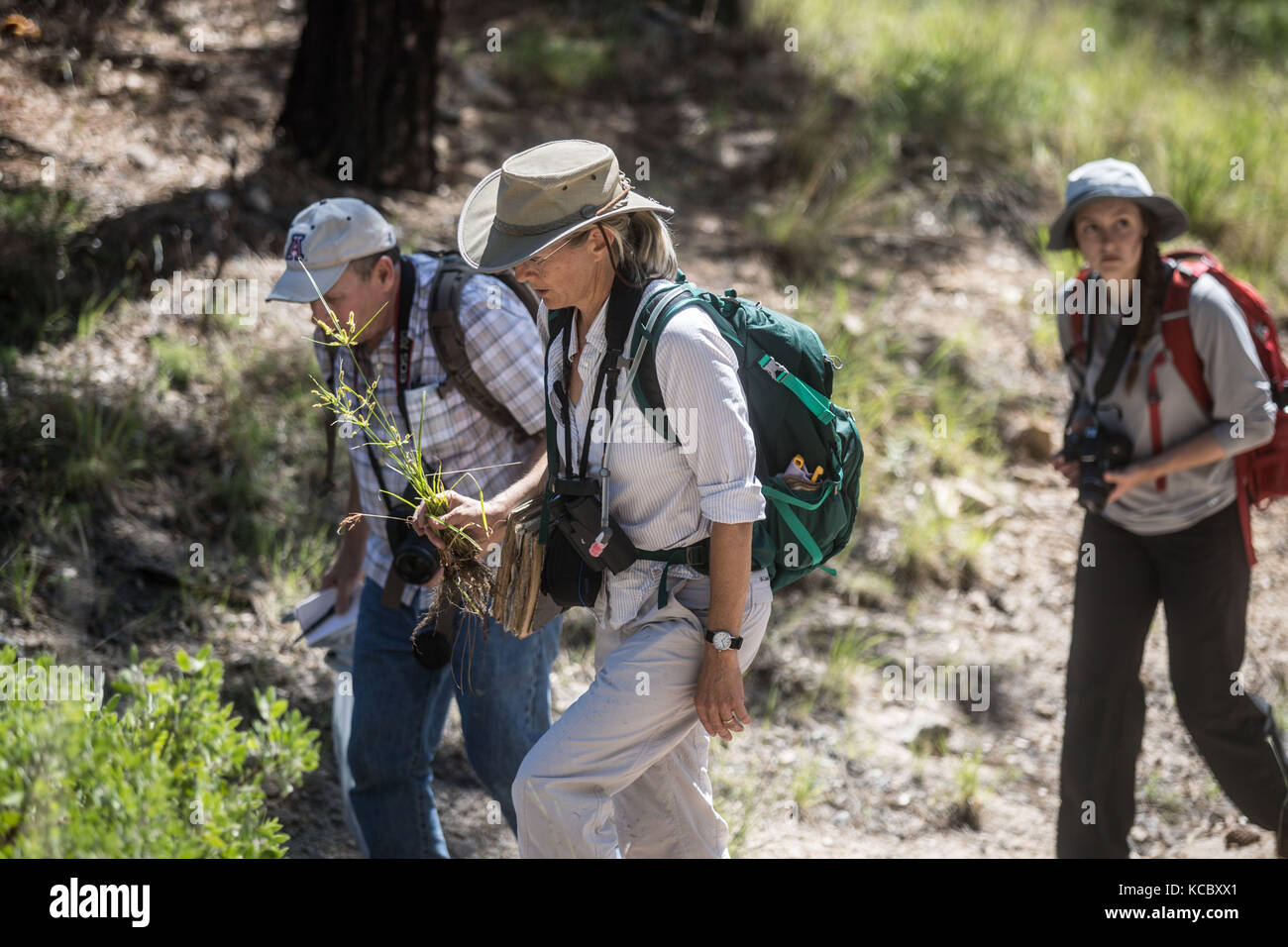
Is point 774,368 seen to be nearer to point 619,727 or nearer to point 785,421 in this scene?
point 785,421

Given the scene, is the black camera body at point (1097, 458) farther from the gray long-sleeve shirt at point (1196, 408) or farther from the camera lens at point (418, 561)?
the camera lens at point (418, 561)

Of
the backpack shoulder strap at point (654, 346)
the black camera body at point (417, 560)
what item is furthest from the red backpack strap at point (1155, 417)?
the black camera body at point (417, 560)

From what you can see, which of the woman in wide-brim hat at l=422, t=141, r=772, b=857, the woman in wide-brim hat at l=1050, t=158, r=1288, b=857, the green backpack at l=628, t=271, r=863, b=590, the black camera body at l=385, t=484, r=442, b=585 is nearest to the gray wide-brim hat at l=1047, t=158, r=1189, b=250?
the woman in wide-brim hat at l=1050, t=158, r=1288, b=857

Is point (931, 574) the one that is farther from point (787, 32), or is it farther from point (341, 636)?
point (787, 32)

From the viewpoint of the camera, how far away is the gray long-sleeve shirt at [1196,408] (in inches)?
133

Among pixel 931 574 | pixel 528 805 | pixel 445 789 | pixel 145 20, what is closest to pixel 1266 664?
pixel 931 574

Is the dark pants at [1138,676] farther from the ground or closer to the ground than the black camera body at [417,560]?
closer to the ground

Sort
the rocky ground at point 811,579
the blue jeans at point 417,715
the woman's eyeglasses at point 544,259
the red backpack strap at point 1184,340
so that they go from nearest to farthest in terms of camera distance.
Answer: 1. the woman's eyeglasses at point 544,259
2. the blue jeans at point 417,715
3. the red backpack strap at point 1184,340
4. the rocky ground at point 811,579

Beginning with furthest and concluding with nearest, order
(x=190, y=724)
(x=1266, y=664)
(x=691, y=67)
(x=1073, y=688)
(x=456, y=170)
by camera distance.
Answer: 1. (x=691, y=67)
2. (x=456, y=170)
3. (x=1266, y=664)
4. (x=1073, y=688)
5. (x=190, y=724)

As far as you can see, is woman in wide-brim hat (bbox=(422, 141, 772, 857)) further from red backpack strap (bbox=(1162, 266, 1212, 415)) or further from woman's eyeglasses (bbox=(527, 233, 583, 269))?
red backpack strap (bbox=(1162, 266, 1212, 415))

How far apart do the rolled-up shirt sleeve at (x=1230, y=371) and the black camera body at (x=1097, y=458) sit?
26cm

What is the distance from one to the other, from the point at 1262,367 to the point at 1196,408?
22 centimetres

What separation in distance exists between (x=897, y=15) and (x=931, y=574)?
6263 mm
